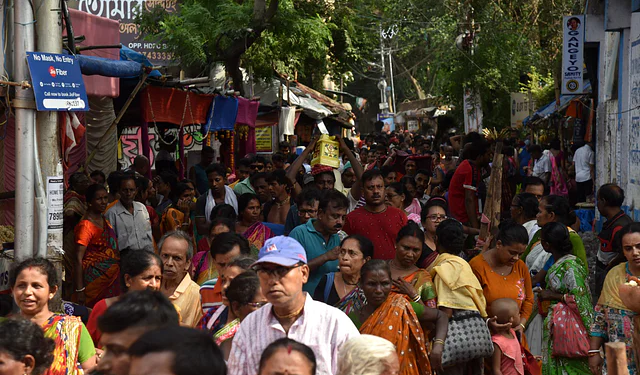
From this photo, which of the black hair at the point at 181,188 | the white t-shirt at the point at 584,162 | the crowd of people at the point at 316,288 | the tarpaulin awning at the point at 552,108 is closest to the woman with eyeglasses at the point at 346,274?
the crowd of people at the point at 316,288

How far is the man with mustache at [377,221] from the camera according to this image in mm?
7576

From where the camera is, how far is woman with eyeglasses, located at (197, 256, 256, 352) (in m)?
5.04

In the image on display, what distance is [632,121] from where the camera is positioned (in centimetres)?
1122

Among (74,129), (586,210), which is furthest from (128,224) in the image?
(586,210)

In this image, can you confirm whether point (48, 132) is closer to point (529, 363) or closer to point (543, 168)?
point (529, 363)

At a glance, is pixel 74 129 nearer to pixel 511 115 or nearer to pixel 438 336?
pixel 438 336

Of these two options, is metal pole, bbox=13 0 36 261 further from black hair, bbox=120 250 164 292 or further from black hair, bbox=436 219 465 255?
black hair, bbox=436 219 465 255

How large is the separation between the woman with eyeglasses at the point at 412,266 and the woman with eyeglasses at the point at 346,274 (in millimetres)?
287

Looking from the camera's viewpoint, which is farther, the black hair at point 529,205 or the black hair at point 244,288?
the black hair at point 529,205

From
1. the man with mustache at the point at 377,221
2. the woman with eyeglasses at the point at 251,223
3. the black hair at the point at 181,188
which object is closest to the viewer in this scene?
the man with mustache at the point at 377,221

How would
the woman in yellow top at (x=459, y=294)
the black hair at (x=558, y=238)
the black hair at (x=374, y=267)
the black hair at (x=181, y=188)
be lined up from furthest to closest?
the black hair at (x=181, y=188), the black hair at (x=558, y=238), the woman in yellow top at (x=459, y=294), the black hair at (x=374, y=267)

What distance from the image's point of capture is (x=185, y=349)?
2.81 metres

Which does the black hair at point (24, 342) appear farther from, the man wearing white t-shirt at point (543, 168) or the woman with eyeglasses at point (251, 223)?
the man wearing white t-shirt at point (543, 168)

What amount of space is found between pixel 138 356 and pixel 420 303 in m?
3.50
